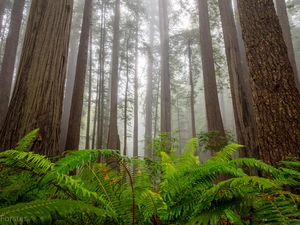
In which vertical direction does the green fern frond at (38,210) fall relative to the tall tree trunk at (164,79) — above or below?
below

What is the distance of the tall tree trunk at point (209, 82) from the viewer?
750 centimetres

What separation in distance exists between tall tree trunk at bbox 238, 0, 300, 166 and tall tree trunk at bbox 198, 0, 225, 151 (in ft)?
14.5

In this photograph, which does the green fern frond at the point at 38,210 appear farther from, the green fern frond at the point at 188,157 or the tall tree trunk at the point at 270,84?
the tall tree trunk at the point at 270,84

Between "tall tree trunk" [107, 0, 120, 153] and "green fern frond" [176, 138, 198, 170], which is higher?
"tall tree trunk" [107, 0, 120, 153]

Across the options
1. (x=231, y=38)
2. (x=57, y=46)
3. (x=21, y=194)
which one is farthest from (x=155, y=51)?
(x=21, y=194)

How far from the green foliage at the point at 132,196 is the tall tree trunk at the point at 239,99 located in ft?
15.1

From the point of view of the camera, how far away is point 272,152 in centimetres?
268

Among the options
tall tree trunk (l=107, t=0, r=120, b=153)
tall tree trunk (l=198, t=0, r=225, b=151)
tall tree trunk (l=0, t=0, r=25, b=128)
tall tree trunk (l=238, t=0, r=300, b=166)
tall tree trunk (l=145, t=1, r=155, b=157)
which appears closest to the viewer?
tall tree trunk (l=238, t=0, r=300, b=166)

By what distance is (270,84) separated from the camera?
2943 millimetres

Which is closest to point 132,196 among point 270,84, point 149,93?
point 270,84

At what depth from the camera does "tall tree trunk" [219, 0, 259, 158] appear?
573 centimetres

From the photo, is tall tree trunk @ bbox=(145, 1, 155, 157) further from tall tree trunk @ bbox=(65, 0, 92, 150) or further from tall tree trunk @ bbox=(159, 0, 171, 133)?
tall tree trunk @ bbox=(65, 0, 92, 150)

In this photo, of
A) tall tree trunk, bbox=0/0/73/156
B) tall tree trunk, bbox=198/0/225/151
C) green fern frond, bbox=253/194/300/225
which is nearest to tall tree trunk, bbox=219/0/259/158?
tall tree trunk, bbox=198/0/225/151

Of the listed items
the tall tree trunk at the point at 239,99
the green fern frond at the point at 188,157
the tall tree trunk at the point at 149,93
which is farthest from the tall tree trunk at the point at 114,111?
the green fern frond at the point at 188,157
